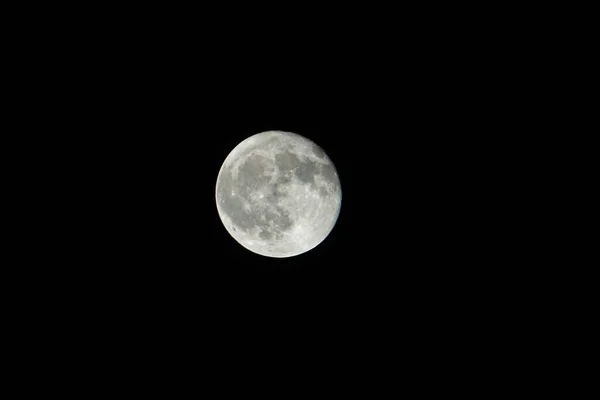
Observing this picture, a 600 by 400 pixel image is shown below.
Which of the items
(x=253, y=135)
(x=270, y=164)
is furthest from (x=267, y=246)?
(x=253, y=135)

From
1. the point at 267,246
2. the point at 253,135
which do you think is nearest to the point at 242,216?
the point at 267,246

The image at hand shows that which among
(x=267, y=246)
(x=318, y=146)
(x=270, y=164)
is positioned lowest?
(x=267, y=246)

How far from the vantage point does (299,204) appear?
4.05 meters

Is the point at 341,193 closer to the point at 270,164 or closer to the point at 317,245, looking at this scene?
the point at 317,245

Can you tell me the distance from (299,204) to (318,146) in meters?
0.81

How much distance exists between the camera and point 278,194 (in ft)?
13.1

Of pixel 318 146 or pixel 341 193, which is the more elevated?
pixel 318 146

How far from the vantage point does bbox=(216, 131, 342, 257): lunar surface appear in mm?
A: 4016

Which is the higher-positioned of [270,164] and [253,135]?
[253,135]

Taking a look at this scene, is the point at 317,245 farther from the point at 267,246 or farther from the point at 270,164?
the point at 270,164

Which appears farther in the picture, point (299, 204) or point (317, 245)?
point (317, 245)

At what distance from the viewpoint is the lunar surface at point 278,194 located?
402 cm

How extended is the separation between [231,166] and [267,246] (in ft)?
3.09

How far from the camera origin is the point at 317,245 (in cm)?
454
